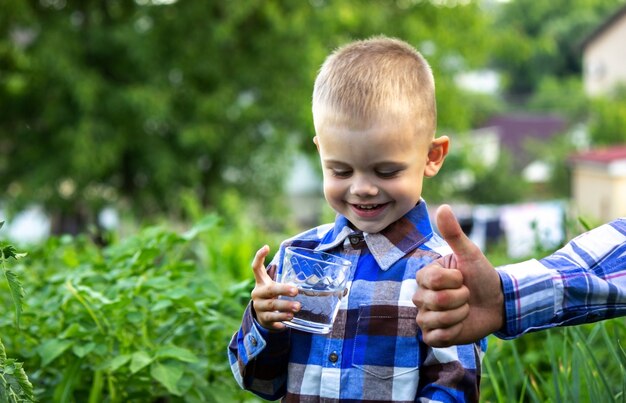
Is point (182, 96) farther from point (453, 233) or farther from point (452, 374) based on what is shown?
point (453, 233)

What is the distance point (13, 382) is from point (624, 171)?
12208 mm

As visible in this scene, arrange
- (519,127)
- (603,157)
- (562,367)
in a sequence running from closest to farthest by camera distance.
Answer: (562,367), (603,157), (519,127)

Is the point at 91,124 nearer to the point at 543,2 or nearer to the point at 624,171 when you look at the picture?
the point at 624,171

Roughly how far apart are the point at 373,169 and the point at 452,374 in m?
0.42

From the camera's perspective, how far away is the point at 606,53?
52062mm

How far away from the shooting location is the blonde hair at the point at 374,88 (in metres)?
1.85

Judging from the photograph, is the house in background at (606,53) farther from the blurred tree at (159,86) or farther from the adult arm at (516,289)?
the adult arm at (516,289)

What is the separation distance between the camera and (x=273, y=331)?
1941 mm

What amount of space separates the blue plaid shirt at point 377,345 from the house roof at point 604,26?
50.7 meters

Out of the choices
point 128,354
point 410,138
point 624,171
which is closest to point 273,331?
point 410,138

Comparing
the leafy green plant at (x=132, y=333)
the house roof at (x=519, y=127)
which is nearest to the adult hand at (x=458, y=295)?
the leafy green plant at (x=132, y=333)

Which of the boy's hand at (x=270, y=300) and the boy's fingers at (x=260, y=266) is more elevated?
the boy's fingers at (x=260, y=266)

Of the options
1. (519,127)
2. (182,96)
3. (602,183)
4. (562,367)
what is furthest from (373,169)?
(519,127)

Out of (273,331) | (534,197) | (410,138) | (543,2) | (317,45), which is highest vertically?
(543,2)
